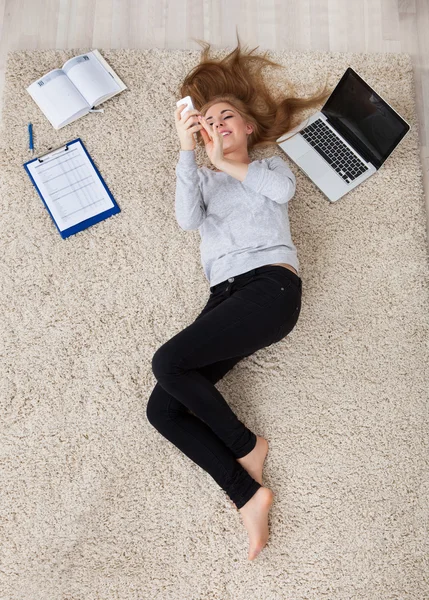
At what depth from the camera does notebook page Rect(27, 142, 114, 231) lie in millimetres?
1866

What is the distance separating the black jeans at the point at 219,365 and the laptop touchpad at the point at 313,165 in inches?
17.9

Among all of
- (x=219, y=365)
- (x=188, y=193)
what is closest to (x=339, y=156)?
(x=188, y=193)

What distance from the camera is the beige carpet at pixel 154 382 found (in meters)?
1.64

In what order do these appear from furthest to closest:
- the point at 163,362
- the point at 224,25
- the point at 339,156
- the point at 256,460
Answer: the point at 224,25
the point at 339,156
the point at 256,460
the point at 163,362

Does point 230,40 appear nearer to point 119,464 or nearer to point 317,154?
point 317,154

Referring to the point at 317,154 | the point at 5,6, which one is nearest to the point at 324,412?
the point at 317,154

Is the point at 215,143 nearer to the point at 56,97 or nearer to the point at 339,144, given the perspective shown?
the point at 339,144

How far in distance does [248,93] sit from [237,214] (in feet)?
1.74

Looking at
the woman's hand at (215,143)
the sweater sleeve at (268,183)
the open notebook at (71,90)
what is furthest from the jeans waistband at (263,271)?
the open notebook at (71,90)

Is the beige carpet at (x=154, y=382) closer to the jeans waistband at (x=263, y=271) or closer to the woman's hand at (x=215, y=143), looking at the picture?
the jeans waistband at (x=263, y=271)

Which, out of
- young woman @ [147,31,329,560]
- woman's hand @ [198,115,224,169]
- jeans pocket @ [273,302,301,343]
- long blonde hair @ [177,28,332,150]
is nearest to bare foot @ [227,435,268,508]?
young woman @ [147,31,329,560]

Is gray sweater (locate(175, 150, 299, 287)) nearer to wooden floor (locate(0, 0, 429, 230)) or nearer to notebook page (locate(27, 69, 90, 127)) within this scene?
notebook page (locate(27, 69, 90, 127))

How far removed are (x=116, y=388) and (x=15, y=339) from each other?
374mm

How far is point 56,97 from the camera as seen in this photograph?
6.28 feet
